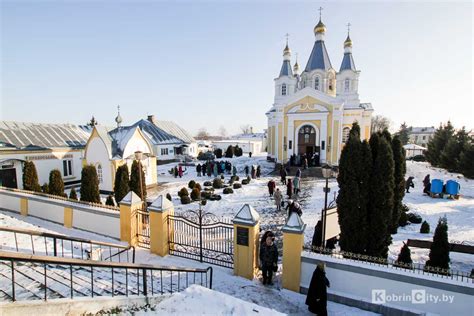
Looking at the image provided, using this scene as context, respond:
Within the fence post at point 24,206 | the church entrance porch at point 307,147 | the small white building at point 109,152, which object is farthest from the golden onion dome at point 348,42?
the fence post at point 24,206

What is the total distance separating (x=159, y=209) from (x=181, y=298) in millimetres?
3883

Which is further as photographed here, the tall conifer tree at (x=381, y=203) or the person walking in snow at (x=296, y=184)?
the person walking in snow at (x=296, y=184)

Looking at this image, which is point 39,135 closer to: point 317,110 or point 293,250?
point 293,250

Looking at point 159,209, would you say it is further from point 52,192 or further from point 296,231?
point 52,192

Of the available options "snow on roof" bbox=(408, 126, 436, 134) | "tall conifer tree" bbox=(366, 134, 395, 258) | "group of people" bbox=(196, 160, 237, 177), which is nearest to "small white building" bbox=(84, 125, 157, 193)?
"group of people" bbox=(196, 160, 237, 177)

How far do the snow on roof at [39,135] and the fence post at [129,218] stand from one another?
15.8 meters

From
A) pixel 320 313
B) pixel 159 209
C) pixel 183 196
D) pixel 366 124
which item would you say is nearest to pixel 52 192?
pixel 183 196

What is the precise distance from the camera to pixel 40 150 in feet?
64.2

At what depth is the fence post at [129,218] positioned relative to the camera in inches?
326

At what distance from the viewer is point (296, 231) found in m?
6.17

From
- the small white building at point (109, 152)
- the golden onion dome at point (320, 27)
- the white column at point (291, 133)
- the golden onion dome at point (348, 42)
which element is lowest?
the small white building at point (109, 152)

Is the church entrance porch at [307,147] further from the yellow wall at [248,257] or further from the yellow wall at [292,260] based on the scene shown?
the yellow wall at [292,260]

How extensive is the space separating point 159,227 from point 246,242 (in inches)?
111

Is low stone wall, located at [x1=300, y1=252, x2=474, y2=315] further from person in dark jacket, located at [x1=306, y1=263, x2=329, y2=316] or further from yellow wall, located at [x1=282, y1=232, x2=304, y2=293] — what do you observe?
person in dark jacket, located at [x1=306, y1=263, x2=329, y2=316]
